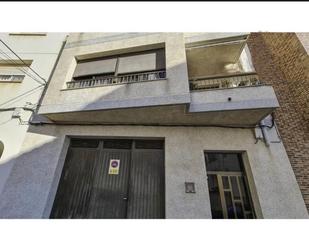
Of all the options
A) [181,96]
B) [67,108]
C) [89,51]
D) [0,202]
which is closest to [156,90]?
[181,96]

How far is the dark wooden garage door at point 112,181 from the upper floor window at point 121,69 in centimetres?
190

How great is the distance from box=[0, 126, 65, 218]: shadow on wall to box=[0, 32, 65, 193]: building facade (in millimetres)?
253

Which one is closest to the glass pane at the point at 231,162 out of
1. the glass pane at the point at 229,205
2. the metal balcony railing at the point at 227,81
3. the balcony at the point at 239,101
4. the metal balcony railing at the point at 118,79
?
the glass pane at the point at 229,205

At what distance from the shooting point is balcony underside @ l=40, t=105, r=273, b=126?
517 cm

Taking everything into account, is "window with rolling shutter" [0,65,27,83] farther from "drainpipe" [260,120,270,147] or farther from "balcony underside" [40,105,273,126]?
"drainpipe" [260,120,270,147]

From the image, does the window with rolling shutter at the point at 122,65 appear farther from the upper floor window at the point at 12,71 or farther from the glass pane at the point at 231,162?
the glass pane at the point at 231,162

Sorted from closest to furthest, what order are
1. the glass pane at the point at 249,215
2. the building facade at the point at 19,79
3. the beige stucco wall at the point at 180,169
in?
the beige stucco wall at the point at 180,169, the glass pane at the point at 249,215, the building facade at the point at 19,79

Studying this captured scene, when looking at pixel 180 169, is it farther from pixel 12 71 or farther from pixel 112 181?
pixel 12 71

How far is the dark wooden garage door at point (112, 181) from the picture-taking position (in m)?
5.06

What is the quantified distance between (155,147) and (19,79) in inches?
219

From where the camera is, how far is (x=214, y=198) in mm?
5004

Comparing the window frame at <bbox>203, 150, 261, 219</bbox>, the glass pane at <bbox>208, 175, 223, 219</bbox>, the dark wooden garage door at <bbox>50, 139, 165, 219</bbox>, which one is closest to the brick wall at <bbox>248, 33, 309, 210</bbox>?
the window frame at <bbox>203, 150, 261, 219</bbox>

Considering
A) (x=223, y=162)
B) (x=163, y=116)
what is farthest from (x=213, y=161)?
(x=163, y=116)

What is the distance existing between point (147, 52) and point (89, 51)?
202cm
